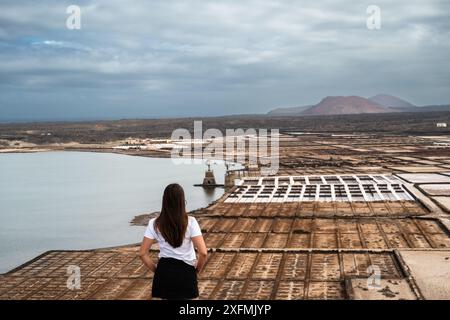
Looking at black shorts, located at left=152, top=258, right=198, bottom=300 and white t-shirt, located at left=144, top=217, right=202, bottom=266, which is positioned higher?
white t-shirt, located at left=144, top=217, right=202, bottom=266

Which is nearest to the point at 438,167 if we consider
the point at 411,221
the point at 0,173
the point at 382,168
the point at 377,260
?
the point at 382,168

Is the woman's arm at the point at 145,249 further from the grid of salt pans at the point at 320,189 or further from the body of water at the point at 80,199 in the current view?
the grid of salt pans at the point at 320,189

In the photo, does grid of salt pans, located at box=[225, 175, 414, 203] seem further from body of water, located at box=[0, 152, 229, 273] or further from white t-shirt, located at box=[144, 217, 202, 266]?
white t-shirt, located at box=[144, 217, 202, 266]

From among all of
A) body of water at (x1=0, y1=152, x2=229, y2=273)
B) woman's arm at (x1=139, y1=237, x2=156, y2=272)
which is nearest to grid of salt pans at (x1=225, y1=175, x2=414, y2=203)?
body of water at (x1=0, y1=152, x2=229, y2=273)

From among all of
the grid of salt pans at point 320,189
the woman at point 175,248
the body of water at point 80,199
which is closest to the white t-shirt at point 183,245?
the woman at point 175,248

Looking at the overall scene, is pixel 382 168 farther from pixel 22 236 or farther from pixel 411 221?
pixel 22 236

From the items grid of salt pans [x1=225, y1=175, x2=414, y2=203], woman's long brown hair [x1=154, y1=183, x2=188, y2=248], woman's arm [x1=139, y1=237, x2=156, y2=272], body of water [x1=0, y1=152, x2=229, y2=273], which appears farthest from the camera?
grid of salt pans [x1=225, y1=175, x2=414, y2=203]
